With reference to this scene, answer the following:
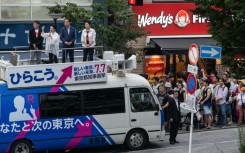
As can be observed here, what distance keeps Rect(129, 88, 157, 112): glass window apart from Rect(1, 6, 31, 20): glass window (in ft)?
41.3

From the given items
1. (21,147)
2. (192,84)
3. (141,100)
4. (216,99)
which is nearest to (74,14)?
(216,99)

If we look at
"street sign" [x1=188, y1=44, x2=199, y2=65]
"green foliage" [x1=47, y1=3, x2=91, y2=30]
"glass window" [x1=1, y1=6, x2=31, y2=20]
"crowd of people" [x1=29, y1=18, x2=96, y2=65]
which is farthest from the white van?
"glass window" [x1=1, y1=6, x2=31, y2=20]

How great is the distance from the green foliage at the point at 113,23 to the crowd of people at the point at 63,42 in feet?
14.0

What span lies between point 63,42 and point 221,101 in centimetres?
696

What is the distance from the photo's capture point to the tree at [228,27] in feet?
53.7

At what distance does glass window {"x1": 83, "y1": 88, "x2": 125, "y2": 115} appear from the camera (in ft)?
64.6

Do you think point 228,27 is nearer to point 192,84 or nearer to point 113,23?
point 192,84

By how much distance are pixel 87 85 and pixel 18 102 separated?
7.28 ft

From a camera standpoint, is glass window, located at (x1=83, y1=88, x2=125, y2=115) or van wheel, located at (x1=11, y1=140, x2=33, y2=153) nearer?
van wheel, located at (x1=11, y1=140, x2=33, y2=153)

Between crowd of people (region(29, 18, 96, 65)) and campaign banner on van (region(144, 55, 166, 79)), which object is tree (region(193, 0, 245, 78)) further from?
campaign banner on van (region(144, 55, 166, 79))

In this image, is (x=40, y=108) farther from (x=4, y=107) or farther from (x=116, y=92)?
(x=116, y=92)

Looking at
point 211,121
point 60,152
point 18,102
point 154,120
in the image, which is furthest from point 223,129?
point 18,102

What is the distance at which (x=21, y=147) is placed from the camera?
19031 millimetres

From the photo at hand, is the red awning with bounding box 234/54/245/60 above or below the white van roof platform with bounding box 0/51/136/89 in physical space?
above
